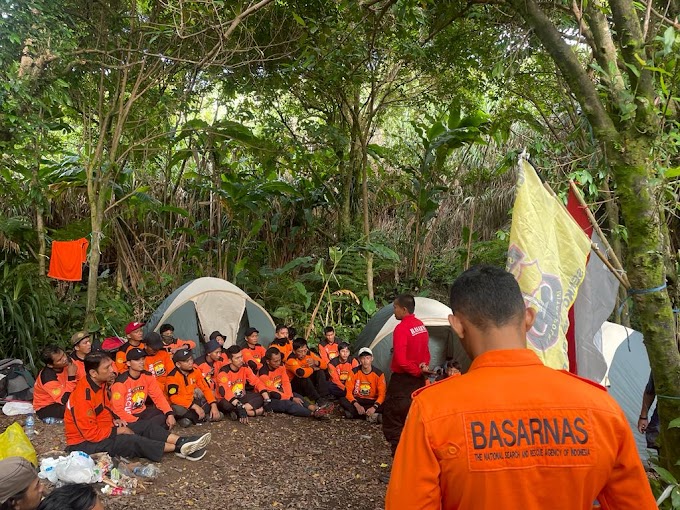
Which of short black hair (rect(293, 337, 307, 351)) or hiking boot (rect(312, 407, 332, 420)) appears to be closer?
hiking boot (rect(312, 407, 332, 420))

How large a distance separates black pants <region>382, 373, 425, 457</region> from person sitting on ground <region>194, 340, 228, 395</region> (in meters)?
2.35

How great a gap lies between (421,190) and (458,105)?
1529 mm

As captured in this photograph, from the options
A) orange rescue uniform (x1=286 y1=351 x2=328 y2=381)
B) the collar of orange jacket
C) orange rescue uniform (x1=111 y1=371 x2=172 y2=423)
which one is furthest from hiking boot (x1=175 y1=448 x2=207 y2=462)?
the collar of orange jacket

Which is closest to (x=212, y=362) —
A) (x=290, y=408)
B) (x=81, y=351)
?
(x=290, y=408)

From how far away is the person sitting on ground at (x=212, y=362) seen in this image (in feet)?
21.7

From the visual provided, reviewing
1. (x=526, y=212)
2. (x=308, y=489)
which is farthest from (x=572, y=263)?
(x=308, y=489)

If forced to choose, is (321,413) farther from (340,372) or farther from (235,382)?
(235,382)

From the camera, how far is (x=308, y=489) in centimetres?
484

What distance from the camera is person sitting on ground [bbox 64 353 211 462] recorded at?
4836mm

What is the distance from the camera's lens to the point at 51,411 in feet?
19.2

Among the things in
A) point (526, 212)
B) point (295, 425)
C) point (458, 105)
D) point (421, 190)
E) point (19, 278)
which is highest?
point (458, 105)

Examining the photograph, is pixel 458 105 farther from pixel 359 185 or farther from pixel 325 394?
pixel 325 394

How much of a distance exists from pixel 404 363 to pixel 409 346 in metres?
0.15

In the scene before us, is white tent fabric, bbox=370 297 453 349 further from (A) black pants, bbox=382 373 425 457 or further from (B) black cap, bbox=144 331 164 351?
(B) black cap, bbox=144 331 164 351
